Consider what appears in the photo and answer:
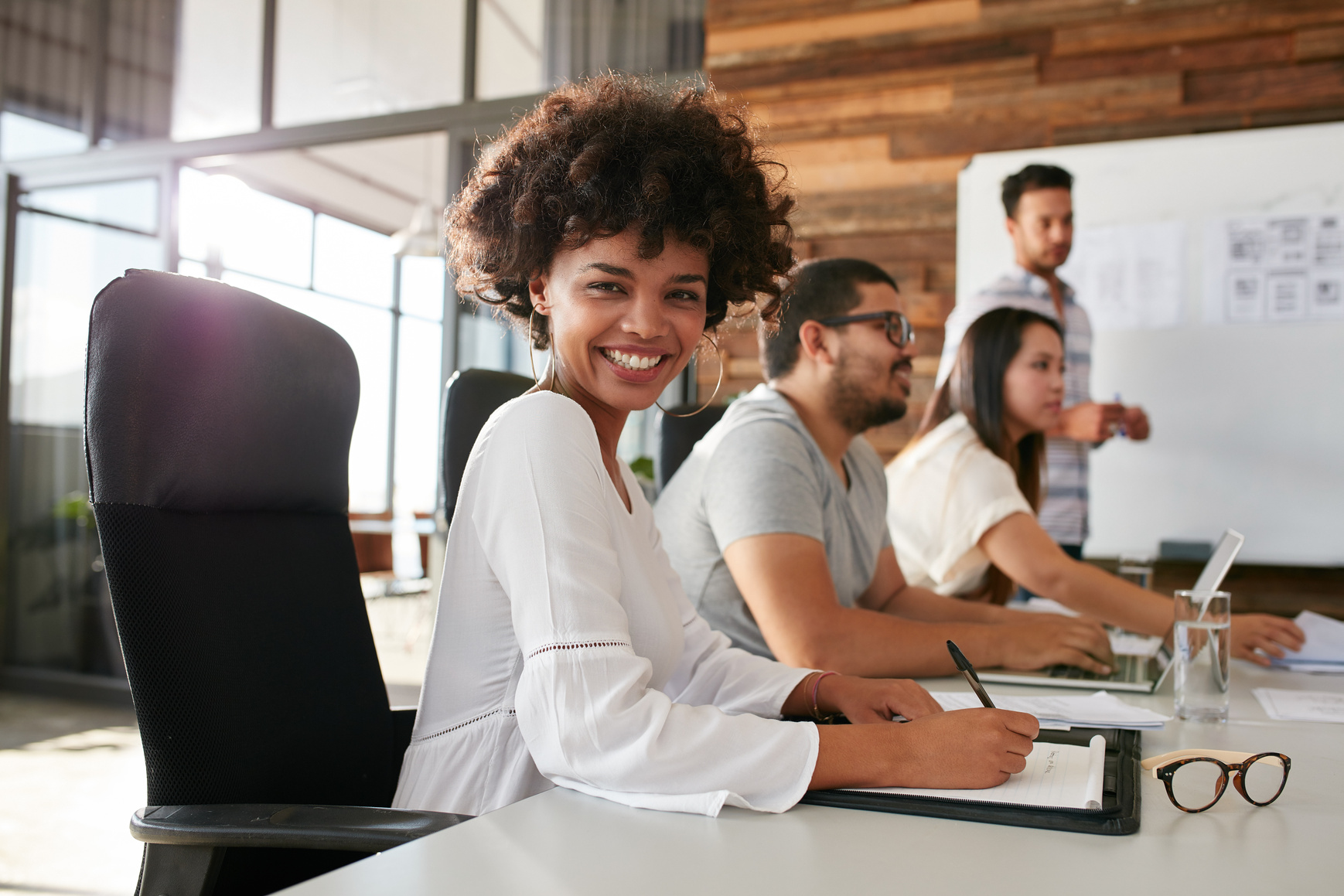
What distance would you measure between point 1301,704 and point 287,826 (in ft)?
4.02

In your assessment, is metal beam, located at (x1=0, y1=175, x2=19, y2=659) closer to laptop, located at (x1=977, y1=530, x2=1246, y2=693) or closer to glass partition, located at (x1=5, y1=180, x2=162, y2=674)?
glass partition, located at (x1=5, y1=180, x2=162, y2=674)

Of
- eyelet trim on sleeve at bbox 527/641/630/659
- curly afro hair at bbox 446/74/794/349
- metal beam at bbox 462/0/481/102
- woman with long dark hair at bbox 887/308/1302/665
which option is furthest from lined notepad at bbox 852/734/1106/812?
metal beam at bbox 462/0/481/102

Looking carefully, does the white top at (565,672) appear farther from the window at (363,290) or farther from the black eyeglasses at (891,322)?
the window at (363,290)

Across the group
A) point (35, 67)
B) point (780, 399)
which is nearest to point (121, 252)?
point (35, 67)

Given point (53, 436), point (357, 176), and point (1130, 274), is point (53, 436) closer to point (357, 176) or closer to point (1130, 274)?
point (357, 176)

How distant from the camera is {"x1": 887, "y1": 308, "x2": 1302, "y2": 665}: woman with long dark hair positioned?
5.87 feet

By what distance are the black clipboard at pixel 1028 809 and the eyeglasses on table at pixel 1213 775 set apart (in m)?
0.03

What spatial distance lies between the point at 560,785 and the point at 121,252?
4.75 metres

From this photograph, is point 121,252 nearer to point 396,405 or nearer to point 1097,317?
point 396,405

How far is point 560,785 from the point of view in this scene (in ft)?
2.64

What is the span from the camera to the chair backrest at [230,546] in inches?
35.5

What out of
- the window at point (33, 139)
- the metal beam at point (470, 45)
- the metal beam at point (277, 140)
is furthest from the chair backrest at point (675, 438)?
the window at point (33, 139)

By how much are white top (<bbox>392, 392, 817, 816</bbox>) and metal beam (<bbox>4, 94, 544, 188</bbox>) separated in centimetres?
303

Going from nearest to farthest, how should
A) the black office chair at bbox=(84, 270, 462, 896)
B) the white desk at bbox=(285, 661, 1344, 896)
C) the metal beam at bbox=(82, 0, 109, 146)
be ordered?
the white desk at bbox=(285, 661, 1344, 896) → the black office chair at bbox=(84, 270, 462, 896) → the metal beam at bbox=(82, 0, 109, 146)
